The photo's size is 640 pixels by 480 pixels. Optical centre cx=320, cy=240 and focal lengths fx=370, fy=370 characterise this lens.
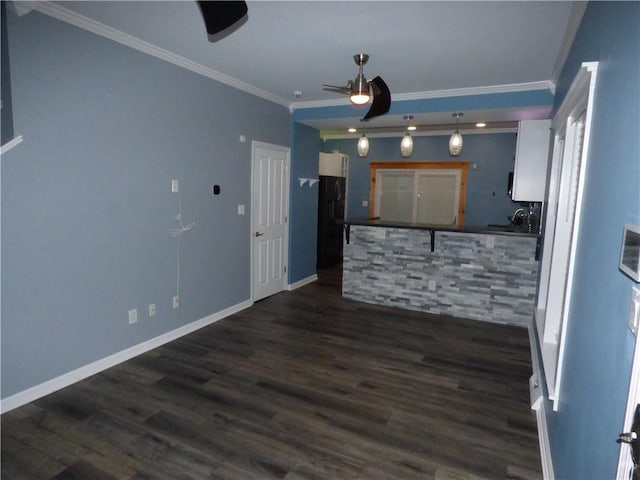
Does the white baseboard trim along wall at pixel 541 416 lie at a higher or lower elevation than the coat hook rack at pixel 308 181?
lower

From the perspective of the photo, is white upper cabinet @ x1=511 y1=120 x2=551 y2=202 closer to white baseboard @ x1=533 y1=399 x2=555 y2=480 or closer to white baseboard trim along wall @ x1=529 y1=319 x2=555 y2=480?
white baseboard trim along wall @ x1=529 y1=319 x2=555 y2=480

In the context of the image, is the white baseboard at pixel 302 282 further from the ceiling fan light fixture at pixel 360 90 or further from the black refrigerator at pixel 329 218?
the ceiling fan light fixture at pixel 360 90

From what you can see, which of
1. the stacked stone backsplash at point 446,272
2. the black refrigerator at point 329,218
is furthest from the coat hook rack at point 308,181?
the stacked stone backsplash at point 446,272

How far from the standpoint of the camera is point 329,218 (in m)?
6.89

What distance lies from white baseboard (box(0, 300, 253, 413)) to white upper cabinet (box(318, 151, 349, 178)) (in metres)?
3.61

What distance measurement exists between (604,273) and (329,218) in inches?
222

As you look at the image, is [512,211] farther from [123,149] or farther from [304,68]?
[123,149]

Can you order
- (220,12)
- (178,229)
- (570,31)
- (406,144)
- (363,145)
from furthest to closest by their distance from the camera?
(363,145), (406,144), (178,229), (570,31), (220,12)

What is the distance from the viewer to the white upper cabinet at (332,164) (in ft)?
22.6

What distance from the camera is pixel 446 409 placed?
2.60 meters

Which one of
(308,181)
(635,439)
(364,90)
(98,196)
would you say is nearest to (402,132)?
(308,181)

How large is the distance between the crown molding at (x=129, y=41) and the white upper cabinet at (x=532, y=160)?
9.94 ft

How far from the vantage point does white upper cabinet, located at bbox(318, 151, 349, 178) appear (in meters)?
6.88

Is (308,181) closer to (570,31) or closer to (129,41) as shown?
(129,41)
